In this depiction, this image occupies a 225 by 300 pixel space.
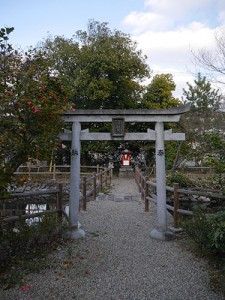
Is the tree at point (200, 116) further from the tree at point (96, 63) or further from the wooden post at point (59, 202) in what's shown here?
the wooden post at point (59, 202)

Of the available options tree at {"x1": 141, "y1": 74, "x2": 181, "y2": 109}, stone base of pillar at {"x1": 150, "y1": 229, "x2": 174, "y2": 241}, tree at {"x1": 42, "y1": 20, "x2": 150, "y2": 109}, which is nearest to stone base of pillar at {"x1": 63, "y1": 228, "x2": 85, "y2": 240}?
stone base of pillar at {"x1": 150, "y1": 229, "x2": 174, "y2": 241}

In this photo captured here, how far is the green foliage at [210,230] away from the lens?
3957 millimetres

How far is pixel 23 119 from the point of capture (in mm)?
3826

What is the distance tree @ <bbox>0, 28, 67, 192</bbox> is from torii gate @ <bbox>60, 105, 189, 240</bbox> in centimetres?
153

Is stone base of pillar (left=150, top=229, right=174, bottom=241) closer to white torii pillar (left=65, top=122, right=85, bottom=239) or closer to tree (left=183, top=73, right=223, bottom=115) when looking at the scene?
white torii pillar (left=65, top=122, right=85, bottom=239)

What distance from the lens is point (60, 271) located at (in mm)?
4230

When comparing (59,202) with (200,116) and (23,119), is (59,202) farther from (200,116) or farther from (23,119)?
(200,116)

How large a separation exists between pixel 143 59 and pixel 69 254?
18739mm

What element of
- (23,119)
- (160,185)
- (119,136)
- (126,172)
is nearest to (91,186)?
(160,185)

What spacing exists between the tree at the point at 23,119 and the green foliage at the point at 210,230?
2808 mm

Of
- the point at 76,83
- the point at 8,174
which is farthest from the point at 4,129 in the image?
the point at 76,83

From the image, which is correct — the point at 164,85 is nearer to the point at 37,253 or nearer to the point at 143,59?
the point at 143,59

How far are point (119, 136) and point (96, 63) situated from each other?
14.8m

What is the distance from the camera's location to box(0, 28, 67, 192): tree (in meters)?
3.69
